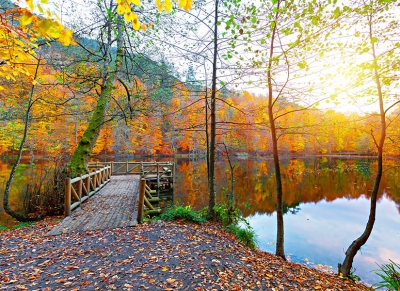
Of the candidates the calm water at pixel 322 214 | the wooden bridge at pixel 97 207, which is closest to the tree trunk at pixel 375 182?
the calm water at pixel 322 214

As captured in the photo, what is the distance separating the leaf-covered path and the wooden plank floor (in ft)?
1.30

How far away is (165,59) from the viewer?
7109mm

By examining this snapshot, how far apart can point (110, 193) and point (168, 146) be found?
105 feet

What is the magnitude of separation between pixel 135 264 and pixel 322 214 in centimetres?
1266

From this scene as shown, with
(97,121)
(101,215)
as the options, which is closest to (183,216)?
(101,215)

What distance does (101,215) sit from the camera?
625 centimetres

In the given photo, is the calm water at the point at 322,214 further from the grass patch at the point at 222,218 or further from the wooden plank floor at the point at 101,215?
the wooden plank floor at the point at 101,215

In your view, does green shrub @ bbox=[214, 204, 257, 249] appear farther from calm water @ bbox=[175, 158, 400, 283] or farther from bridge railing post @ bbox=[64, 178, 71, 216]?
bridge railing post @ bbox=[64, 178, 71, 216]

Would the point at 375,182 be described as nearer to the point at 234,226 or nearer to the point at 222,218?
the point at 234,226

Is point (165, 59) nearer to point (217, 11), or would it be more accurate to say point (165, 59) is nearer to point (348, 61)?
point (217, 11)

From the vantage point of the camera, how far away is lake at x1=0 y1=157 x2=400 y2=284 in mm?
8094

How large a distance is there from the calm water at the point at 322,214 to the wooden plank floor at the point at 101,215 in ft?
14.9

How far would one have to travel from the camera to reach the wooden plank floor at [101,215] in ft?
17.4

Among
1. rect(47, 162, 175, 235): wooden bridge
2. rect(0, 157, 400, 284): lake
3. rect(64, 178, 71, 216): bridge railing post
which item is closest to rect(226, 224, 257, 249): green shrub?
rect(0, 157, 400, 284): lake
